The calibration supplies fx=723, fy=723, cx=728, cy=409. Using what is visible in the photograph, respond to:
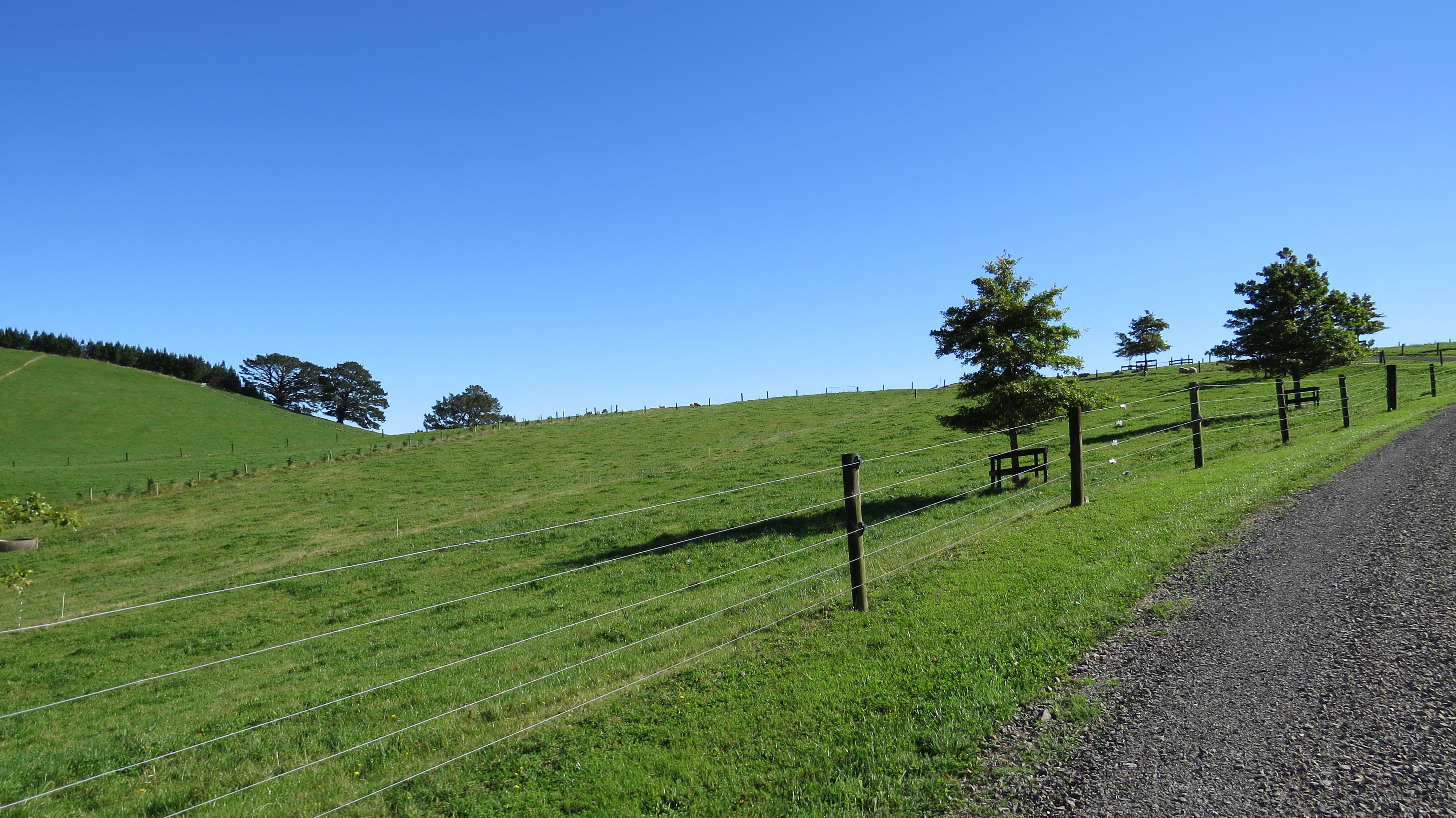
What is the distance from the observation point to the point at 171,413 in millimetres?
88562

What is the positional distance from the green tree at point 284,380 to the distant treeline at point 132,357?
13.8 ft

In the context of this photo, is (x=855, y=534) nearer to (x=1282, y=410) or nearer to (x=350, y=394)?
(x=1282, y=410)

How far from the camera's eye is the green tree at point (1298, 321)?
120 feet

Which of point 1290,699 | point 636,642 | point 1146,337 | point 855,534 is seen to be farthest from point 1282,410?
point 1146,337

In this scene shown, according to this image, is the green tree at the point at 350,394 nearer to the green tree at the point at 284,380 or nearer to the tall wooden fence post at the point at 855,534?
the green tree at the point at 284,380

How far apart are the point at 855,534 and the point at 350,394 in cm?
14124

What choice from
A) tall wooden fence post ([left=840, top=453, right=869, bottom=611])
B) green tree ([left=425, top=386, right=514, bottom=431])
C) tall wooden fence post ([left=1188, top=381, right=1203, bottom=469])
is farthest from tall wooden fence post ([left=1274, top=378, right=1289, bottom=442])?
green tree ([left=425, top=386, right=514, bottom=431])

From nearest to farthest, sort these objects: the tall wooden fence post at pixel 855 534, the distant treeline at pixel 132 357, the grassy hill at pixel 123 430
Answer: the tall wooden fence post at pixel 855 534 < the grassy hill at pixel 123 430 < the distant treeline at pixel 132 357

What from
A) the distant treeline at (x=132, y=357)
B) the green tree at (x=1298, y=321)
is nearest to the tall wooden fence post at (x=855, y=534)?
the green tree at (x=1298, y=321)

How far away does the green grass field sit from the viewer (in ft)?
18.2

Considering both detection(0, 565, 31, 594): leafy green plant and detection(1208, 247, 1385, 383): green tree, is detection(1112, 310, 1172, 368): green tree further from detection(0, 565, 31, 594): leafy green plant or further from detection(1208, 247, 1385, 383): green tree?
detection(0, 565, 31, 594): leafy green plant

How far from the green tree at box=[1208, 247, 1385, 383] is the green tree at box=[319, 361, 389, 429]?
130 m

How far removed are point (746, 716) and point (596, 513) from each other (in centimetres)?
2618

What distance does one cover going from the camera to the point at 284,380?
125312 millimetres
